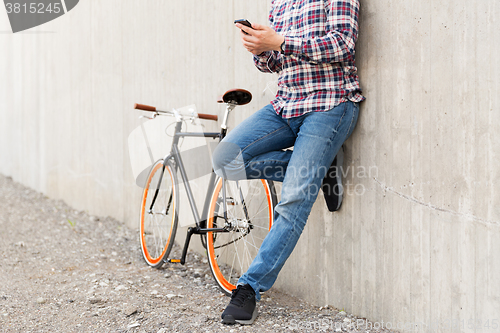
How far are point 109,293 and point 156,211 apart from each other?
868mm

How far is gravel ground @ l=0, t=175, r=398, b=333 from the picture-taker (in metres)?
2.33

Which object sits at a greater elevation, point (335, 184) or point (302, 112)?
point (302, 112)

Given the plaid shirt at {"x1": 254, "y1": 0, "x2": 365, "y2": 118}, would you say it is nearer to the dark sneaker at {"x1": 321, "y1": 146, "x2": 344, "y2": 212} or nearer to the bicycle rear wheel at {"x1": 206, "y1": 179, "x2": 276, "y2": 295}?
the dark sneaker at {"x1": 321, "y1": 146, "x2": 344, "y2": 212}

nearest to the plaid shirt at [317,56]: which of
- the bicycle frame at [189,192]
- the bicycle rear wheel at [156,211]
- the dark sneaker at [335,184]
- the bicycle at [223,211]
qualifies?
the dark sneaker at [335,184]

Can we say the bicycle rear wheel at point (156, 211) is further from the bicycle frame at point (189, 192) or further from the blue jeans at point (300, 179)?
the blue jeans at point (300, 179)

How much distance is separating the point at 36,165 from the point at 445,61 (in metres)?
7.08

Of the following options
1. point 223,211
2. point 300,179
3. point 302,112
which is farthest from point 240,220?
point 302,112

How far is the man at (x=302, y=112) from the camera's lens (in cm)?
214

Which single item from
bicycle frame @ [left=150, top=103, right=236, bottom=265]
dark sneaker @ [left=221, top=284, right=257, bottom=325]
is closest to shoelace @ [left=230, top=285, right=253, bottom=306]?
dark sneaker @ [left=221, top=284, right=257, bottom=325]

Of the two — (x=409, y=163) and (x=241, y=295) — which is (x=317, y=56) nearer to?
(x=409, y=163)

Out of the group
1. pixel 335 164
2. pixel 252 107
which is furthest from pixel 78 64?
pixel 335 164

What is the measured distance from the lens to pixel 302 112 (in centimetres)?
225

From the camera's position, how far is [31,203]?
631 cm

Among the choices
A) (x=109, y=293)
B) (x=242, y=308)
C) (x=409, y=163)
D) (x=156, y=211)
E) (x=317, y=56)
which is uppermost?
(x=317, y=56)
